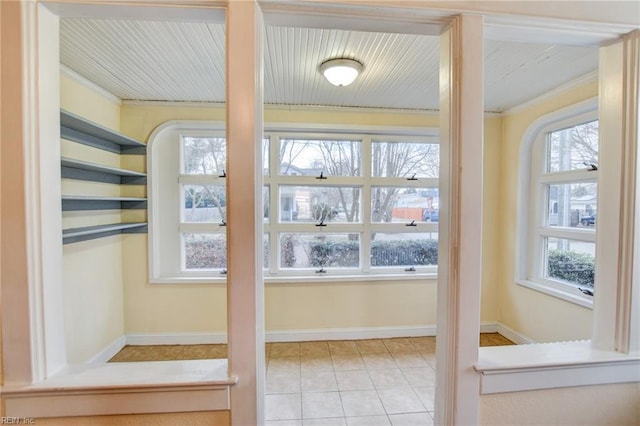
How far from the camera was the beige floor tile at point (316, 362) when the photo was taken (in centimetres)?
229

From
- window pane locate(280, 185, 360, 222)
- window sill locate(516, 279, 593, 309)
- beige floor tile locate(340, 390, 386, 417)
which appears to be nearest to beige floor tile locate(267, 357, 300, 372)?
beige floor tile locate(340, 390, 386, 417)

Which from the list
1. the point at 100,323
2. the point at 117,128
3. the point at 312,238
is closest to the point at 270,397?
the point at 312,238

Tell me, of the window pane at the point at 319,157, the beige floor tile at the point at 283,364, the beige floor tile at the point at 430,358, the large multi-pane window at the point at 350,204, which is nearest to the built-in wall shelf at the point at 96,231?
the large multi-pane window at the point at 350,204

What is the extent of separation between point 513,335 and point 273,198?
2918 mm

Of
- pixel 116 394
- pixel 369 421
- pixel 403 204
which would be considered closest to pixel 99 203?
pixel 116 394

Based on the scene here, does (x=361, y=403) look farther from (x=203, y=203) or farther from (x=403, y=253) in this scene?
(x=203, y=203)

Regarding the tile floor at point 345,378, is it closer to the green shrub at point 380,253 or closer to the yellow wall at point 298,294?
the yellow wall at point 298,294

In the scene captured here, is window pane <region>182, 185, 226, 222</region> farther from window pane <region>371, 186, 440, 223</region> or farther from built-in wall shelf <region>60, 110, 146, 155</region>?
window pane <region>371, 186, 440, 223</region>

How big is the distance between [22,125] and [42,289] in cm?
60

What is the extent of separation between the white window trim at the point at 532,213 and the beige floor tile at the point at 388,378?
5.22 feet

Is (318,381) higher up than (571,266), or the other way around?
(571,266)

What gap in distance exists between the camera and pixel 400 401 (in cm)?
187

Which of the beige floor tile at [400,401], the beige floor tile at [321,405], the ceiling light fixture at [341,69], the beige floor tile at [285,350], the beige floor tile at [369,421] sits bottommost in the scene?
the beige floor tile at [285,350]

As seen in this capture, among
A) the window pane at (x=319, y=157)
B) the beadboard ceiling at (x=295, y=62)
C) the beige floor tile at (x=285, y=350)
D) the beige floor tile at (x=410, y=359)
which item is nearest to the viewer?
the beadboard ceiling at (x=295, y=62)
